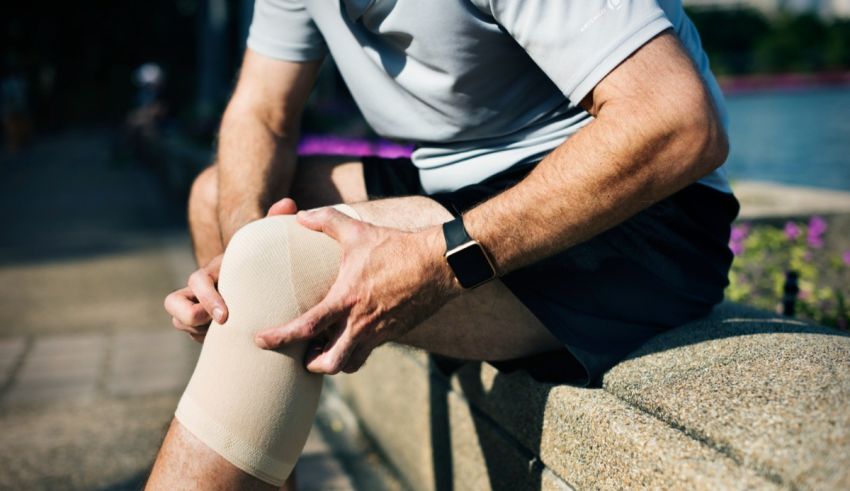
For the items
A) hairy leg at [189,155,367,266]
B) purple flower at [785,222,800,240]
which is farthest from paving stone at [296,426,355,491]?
purple flower at [785,222,800,240]

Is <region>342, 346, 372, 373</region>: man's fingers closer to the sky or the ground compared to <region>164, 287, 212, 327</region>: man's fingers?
closer to the sky

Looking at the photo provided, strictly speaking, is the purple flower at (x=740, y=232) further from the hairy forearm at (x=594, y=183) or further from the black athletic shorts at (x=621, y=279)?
the hairy forearm at (x=594, y=183)

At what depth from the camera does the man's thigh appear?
151cm

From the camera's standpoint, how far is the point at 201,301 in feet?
4.50

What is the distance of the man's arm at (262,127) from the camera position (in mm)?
1991

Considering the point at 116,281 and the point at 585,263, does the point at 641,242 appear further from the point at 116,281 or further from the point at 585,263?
the point at 116,281

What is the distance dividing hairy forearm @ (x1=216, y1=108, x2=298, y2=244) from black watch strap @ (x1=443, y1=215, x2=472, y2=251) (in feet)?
2.17

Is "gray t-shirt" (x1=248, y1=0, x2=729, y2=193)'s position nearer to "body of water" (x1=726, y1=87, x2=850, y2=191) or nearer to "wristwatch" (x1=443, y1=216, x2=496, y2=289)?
"wristwatch" (x1=443, y1=216, x2=496, y2=289)

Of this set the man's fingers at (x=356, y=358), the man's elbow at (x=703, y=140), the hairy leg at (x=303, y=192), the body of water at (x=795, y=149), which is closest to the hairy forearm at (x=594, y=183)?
the man's elbow at (x=703, y=140)

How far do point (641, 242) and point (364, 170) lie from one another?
0.73m

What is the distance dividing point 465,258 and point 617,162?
0.28 metres

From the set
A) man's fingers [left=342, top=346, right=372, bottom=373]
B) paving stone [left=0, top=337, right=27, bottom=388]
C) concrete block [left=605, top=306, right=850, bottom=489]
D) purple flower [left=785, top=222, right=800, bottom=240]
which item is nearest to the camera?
concrete block [left=605, top=306, right=850, bottom=489]

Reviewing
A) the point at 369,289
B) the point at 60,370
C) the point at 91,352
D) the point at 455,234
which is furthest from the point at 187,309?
the point at 91,352

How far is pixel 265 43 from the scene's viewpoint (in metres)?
A: 2.13
